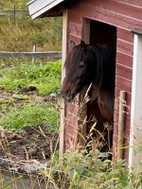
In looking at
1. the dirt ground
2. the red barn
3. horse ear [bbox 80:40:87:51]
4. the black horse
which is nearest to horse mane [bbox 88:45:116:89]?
the black horse

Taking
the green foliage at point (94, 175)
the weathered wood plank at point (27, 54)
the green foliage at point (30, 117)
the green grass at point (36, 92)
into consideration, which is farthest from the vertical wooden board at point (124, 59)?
the weathered wood plank at point (27, 54)

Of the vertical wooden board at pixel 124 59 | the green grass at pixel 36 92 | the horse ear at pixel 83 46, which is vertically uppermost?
the horse ear at pixel 83 46

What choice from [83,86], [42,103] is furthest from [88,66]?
[42,103]

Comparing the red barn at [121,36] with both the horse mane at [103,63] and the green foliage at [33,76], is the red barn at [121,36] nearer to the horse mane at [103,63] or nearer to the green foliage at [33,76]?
the horse mane at [103,63]

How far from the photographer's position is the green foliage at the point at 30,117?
11291 millimetres

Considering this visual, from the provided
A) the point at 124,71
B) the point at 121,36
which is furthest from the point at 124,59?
the point at 121,36

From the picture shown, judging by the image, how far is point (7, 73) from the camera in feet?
50.8

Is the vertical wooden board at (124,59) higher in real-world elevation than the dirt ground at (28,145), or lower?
higher

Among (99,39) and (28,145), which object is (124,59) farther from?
(28,145)

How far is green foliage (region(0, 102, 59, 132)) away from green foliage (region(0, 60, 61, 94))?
6.40ft

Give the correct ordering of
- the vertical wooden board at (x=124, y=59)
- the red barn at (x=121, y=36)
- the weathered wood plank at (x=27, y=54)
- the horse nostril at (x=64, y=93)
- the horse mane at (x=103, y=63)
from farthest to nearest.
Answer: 1. the weathered wood plank at (x=27, y=54)
2. the horse mane at (x=103, y=63)
3. the horse nostril at (x=64, y=93)
4. the vertical wooden board at (x=124, y=59)
5. the red barn at (x=121, y=36)

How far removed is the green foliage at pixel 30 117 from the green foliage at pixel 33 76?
195 centimetres

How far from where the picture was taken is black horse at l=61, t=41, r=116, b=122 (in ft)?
25.6

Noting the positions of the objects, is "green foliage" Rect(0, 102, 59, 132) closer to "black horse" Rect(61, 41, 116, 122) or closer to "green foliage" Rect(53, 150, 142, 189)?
"black horse" Rect(61, 41, 116, 122)
